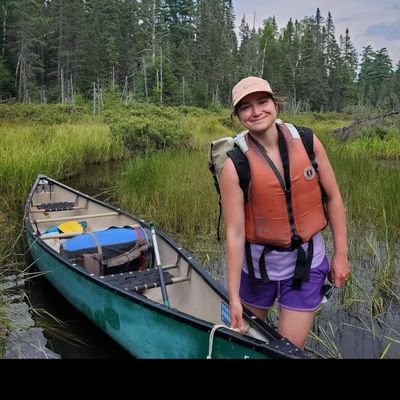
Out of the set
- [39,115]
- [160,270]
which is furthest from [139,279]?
[39,115]

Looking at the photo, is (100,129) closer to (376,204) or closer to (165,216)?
(165,216)

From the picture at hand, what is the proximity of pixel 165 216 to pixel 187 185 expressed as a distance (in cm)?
111

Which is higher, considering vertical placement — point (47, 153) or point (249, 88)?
point (249, 88)

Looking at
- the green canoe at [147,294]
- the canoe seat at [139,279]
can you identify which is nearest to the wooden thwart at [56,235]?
the green canoe at [147,294]

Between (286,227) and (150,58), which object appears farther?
(150,58)

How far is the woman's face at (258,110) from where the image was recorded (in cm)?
236

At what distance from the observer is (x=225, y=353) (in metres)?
2.68

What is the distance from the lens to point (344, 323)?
4.52 meters

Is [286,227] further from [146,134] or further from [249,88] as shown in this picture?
[146,134]

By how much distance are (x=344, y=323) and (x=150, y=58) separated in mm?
45475

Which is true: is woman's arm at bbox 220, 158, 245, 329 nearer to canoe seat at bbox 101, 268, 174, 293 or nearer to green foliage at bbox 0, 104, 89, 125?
canoe seat at bbox 101, 268, 174, 293

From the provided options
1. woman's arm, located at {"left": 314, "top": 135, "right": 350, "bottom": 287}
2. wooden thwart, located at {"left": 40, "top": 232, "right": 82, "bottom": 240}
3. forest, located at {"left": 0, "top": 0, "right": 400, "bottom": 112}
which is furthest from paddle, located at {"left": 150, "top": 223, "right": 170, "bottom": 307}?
forest, located at {"left": 0, "top": 0, "right": 400, "bottom": 112}

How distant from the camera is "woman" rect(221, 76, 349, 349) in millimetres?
2459
